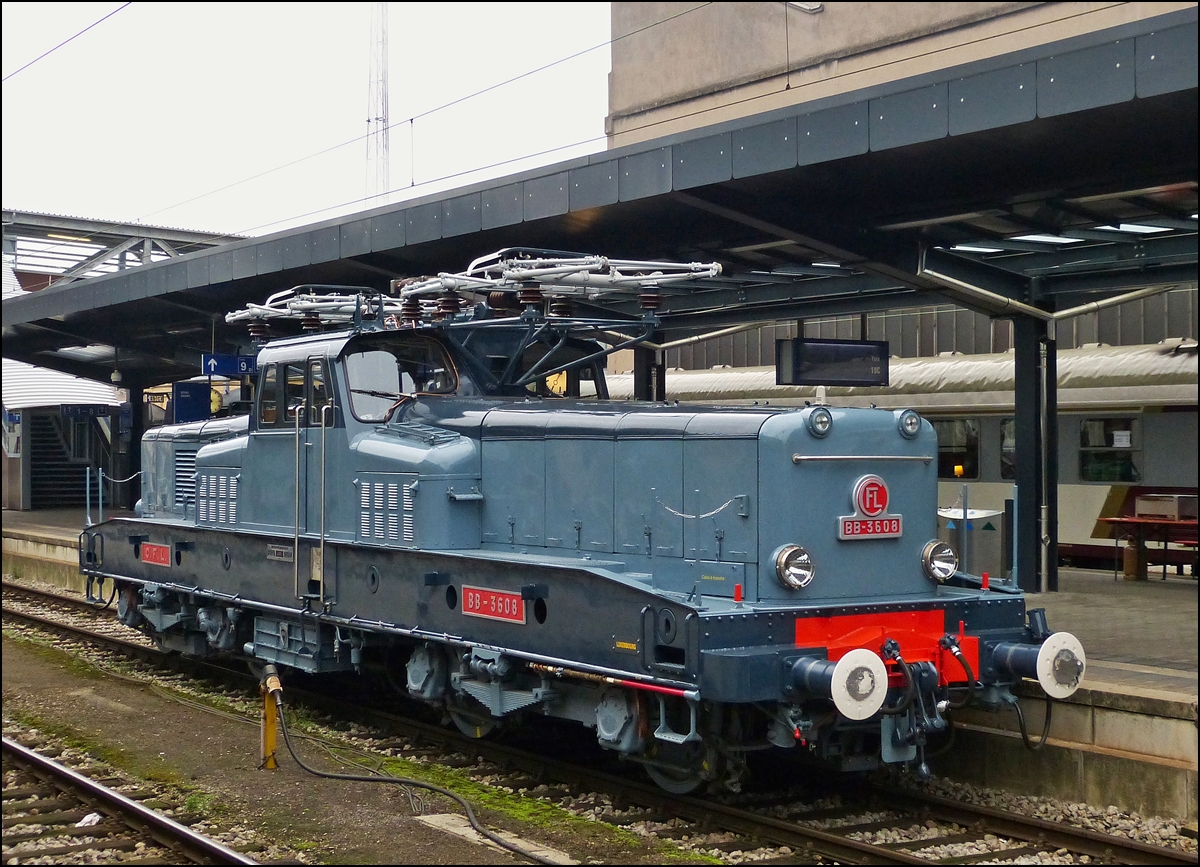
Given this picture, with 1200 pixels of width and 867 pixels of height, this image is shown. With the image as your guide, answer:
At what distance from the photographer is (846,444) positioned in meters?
6.77

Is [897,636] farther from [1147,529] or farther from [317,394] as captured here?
[1147,529]

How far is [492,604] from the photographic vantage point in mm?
7484

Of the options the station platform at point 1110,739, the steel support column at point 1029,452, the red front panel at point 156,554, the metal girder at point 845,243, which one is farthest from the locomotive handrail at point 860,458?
the red front panel at point 156,554

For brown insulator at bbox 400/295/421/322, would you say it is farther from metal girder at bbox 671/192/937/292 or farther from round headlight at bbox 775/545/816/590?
round headlight at bbox 775/545/816/590

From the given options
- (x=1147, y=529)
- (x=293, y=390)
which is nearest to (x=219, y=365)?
(x=293, y=390)

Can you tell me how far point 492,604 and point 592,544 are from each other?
734mm

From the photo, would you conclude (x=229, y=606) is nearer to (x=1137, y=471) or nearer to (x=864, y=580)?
(x=864, y=580)

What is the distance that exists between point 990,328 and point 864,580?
1592 cm

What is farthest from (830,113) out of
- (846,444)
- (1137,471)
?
(1137,471)

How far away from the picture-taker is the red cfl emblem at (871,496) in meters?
6.82

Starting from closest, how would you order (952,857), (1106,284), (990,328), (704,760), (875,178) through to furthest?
(952,857), (704,760), (875,178), (1106,284), (990,328)

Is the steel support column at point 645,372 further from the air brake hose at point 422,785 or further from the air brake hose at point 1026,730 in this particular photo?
the air brake hose at point 1026,730

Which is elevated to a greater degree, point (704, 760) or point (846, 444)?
point (846, 444)

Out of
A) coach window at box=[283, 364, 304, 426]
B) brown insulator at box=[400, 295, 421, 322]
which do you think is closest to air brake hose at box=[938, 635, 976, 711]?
brown insulator at box=[400, 295, 421, 322]
